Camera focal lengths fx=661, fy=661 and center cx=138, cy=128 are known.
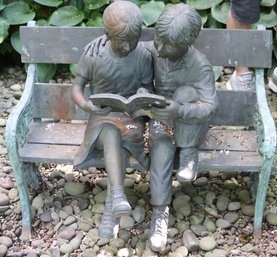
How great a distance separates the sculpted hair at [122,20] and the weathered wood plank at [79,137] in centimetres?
89

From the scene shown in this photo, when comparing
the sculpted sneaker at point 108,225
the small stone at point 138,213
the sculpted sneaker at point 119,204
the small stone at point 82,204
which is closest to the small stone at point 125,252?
the sculpted sneaker at point 108,225

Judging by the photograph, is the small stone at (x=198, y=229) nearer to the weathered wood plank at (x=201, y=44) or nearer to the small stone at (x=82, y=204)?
the small stone at (x=82, y=204)

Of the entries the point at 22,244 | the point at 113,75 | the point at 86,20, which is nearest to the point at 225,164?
the point at 113,75

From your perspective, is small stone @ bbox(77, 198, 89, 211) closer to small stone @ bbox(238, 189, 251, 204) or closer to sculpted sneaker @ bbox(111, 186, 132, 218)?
sculpted sneaker @ bbox(111, 186, 132, 218)

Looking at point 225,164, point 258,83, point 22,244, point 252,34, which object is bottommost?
point 22,244

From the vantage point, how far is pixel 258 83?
13.4 ft

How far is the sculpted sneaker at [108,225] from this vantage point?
370 cm

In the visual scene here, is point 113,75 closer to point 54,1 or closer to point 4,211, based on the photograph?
point 4,211

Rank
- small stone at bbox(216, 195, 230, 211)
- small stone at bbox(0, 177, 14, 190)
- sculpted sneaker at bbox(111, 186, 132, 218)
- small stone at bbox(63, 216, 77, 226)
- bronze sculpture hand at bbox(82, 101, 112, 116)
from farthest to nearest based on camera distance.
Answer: small stone at bbox(0, 177, 14, 190)
small stone at bbox(216, 195, 230, 211)
small stone at bbox(63, 216, 77, 226)
bronze sculpture hand at bbox(82, 101, 112, 116)
sculpted sneaker at bbox(111, 186, 132, 218)

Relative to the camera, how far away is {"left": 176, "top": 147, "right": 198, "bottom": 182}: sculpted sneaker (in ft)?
12.0

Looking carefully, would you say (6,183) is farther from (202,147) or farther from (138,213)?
(202,147)

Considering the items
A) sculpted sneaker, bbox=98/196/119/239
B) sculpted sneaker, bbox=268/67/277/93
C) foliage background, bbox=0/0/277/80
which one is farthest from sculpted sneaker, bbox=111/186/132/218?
Answer: foliage background, bbox=0/0/277/80

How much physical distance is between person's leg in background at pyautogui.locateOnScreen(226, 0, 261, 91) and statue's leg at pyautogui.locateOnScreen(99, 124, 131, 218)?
1487 millimetres

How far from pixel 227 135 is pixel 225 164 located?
36cm
